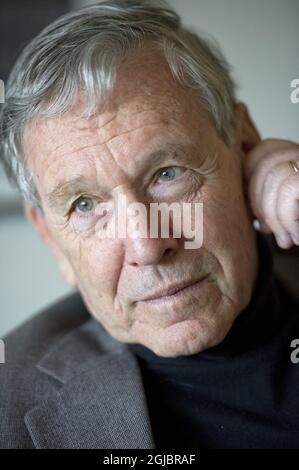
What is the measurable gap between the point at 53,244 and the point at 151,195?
A: 0.42m

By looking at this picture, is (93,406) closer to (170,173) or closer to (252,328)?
(252,328)

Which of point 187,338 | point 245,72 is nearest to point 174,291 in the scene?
point 187,338

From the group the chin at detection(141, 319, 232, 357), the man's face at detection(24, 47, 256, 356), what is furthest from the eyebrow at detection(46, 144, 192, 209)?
the chin at detection(141, 319, 232, 357)

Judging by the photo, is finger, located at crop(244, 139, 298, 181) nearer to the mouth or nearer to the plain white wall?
the mouth

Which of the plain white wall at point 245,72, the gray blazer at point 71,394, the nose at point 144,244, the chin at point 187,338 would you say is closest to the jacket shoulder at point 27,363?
the gray blazer at point 71,394

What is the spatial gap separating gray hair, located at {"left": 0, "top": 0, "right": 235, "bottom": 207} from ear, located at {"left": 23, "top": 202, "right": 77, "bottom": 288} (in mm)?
140

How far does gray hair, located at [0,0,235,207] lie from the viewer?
3.64ft

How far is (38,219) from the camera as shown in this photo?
146cm

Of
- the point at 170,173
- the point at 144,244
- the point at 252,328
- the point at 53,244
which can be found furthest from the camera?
the point at 53,244

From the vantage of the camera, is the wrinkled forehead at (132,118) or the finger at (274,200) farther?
the finger at (274,200)

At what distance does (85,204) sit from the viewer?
46.7 inches

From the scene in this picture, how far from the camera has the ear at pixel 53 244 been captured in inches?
54.8

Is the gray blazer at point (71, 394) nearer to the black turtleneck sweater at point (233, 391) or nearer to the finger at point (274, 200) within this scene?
the black turtleneck sweater at point (233, 391)
